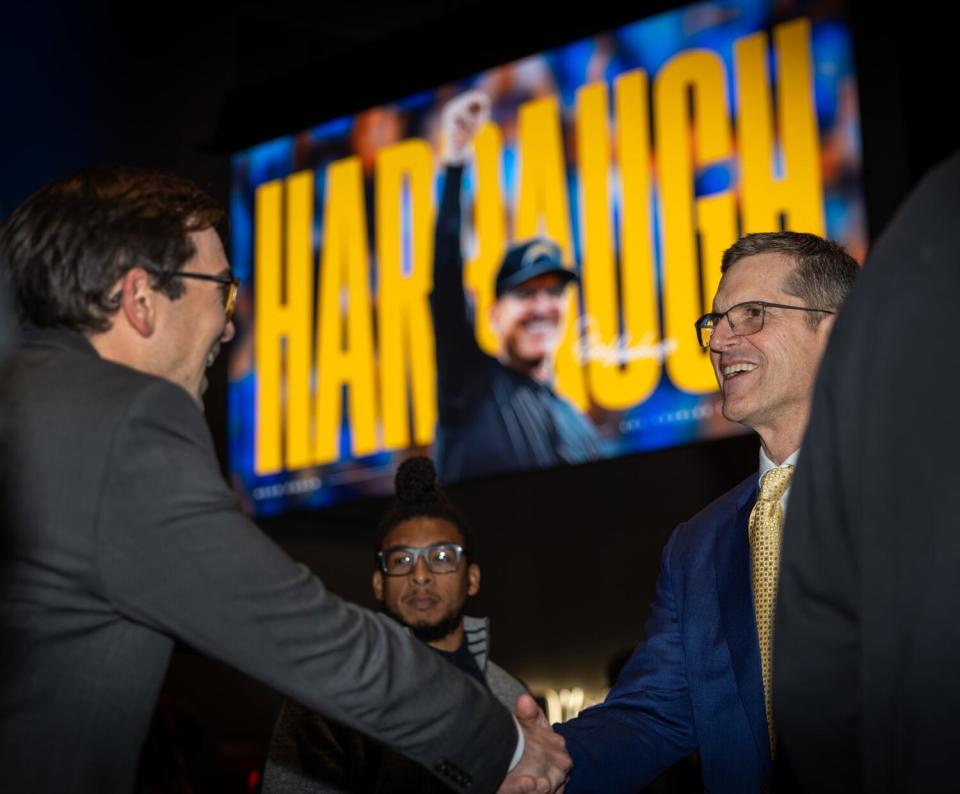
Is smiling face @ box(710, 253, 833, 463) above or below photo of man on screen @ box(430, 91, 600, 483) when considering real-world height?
below

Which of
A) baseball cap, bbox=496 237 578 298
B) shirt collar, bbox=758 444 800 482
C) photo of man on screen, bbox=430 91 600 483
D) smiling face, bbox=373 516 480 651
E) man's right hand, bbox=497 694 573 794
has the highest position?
baseball cap, bbox=496 237 578 298

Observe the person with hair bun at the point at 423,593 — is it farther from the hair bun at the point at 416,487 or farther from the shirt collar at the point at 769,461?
the shirt collar at the point at 769,461

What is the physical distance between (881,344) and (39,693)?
1.18 metres

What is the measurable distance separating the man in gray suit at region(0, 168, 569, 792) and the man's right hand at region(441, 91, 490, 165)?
556 cm

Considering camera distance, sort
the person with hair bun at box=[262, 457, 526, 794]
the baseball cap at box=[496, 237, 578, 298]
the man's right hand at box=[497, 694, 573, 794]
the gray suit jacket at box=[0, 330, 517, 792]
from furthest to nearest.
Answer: the baseball cap at box=[496, 237, 578, 298] → the person with hair bun at box=[262, 457, 526, 794] → the man's right hand at box=[497, 694, 573, 794] → the gray suit jacket at box=[0, 330, 517, 792]

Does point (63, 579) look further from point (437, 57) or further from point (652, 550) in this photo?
point (437, 57)

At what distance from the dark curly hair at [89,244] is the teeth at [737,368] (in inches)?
48.1

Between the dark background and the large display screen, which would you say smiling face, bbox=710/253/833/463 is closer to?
the large display screen

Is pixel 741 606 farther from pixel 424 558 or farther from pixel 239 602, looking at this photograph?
pixel 424 558

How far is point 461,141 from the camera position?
24.9ft

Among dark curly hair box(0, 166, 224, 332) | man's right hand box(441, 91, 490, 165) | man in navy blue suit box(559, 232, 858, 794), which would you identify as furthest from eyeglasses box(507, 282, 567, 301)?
dark curly hair box(0, 166, 224, 332)

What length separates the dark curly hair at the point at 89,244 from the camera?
6.73ft

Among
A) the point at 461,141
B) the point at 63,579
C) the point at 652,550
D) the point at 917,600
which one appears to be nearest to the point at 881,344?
the point at 917,600

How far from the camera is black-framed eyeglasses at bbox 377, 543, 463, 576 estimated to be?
3906mm
